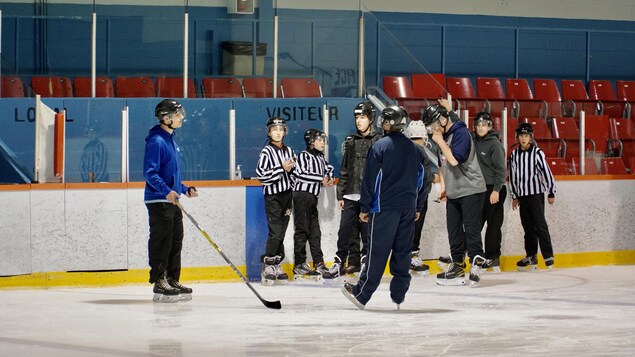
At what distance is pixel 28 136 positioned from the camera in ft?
34.3

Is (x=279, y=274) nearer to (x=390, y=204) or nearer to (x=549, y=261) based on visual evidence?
(x=390, y=204)

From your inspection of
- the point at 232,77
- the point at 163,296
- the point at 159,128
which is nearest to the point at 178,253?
the point at 163,296

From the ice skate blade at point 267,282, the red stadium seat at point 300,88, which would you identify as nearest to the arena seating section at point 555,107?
the red stadium seat at point 300,88

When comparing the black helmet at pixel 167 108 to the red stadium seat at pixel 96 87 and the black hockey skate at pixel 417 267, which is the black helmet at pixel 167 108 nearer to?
the red stadium seat at pixel 96 87

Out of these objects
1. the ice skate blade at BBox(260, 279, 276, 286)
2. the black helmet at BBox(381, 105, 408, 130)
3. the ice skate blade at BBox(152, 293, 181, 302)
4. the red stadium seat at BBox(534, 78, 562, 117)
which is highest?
the red stadium seat at BBox(534, 78, 562, 117)

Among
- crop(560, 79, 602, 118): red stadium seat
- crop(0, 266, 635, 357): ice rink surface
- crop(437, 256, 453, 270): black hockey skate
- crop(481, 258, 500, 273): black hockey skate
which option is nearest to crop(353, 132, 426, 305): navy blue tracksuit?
crop(0, 266, 635, 357): ice rink surface

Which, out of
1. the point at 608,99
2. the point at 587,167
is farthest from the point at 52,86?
the point at 608,99

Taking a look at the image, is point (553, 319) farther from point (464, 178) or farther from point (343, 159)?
point (343, 159)

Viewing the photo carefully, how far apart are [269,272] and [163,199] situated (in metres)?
1.85

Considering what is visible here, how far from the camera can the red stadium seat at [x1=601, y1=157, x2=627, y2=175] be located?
1252 cm

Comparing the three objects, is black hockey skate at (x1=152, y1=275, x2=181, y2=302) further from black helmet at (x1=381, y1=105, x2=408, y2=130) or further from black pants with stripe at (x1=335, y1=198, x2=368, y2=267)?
black helmet at (x1=381, y1=105, x2=408, y2=130)

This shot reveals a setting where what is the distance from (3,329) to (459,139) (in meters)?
4.20

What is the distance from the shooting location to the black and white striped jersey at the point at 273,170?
10.2m

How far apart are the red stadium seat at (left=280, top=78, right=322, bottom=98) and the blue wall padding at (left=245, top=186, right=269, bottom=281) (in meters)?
1.45
